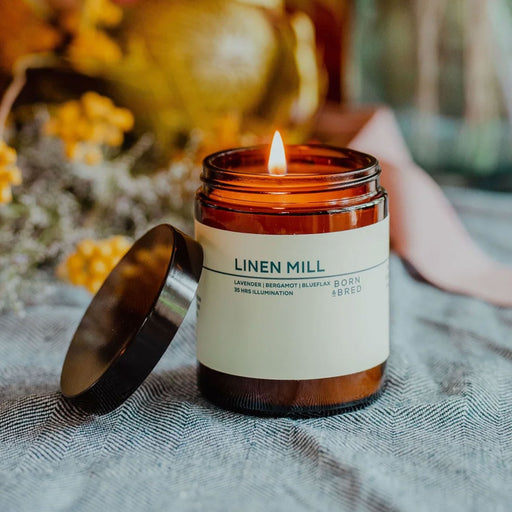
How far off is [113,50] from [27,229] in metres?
0.22

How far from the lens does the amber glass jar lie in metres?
0.47

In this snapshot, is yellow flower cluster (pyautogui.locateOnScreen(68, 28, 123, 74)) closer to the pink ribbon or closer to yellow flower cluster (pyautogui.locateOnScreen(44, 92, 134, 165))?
yellow flower cluster (pyautogui.locateOnScreen(44, 92, 134, 165))

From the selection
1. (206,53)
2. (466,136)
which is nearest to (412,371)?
(206,53)

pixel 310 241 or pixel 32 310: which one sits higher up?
pixel 310 241

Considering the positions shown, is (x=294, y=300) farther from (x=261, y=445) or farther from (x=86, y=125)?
(x=86, y=125)

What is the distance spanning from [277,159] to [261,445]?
18 cm

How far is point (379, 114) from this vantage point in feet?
3.00

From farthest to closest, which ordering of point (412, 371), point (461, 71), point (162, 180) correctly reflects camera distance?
point (461, 71), point (162, 180), point (412, 371)

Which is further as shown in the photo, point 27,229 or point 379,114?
point 379,114

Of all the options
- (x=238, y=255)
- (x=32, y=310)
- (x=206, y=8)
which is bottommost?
(x=32, y=310)

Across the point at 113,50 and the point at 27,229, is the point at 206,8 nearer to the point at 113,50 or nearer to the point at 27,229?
the point at 113,50

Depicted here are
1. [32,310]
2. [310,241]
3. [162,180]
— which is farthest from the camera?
[162,180]

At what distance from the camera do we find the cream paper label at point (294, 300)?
0.48 m

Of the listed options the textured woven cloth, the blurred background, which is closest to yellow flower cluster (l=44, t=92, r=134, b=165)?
the blurred background
